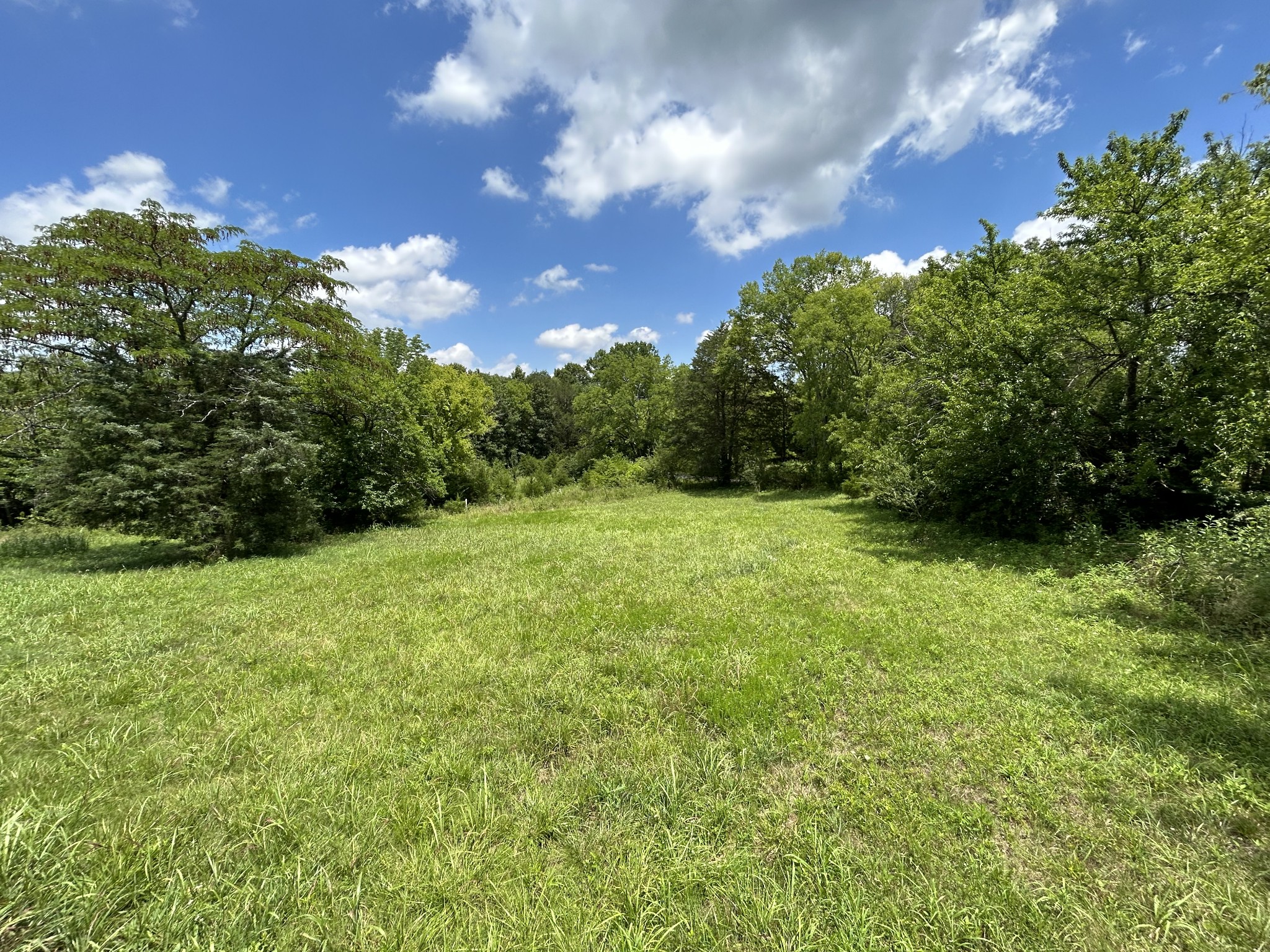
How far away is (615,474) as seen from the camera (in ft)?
A: 96.7

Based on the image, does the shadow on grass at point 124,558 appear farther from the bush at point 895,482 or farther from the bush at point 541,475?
the bush at point 895,482

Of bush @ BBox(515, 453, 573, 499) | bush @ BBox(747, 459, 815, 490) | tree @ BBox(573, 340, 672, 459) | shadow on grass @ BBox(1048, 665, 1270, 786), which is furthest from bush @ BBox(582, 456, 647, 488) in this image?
shadow on grass @ BBox(1048, 665, 1270, 786)

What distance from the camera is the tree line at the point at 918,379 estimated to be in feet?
24.5

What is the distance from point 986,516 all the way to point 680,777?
36.3ft

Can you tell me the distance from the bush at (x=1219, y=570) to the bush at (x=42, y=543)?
21.6 metres

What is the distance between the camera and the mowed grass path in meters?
2.16

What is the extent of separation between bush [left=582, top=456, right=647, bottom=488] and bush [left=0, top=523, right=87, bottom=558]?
20.4 metres

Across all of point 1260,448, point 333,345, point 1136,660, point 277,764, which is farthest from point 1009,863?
point 333,345

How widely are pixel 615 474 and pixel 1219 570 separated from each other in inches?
1007

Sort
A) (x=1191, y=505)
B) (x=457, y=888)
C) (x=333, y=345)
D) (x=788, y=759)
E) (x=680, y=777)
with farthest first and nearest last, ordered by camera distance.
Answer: (x=333, y=345) < (x=1191, y=505) < (x=788, y=759) < (x=680, y=777) < (x=457, y=888)

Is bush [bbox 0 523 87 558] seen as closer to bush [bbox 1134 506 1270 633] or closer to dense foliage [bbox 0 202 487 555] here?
dense foliage [bbox 0 202 487 555]

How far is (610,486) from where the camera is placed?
2808 centimetres

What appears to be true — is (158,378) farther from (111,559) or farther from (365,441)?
(365,441)

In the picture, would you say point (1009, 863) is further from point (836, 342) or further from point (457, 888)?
point (836, 342)
